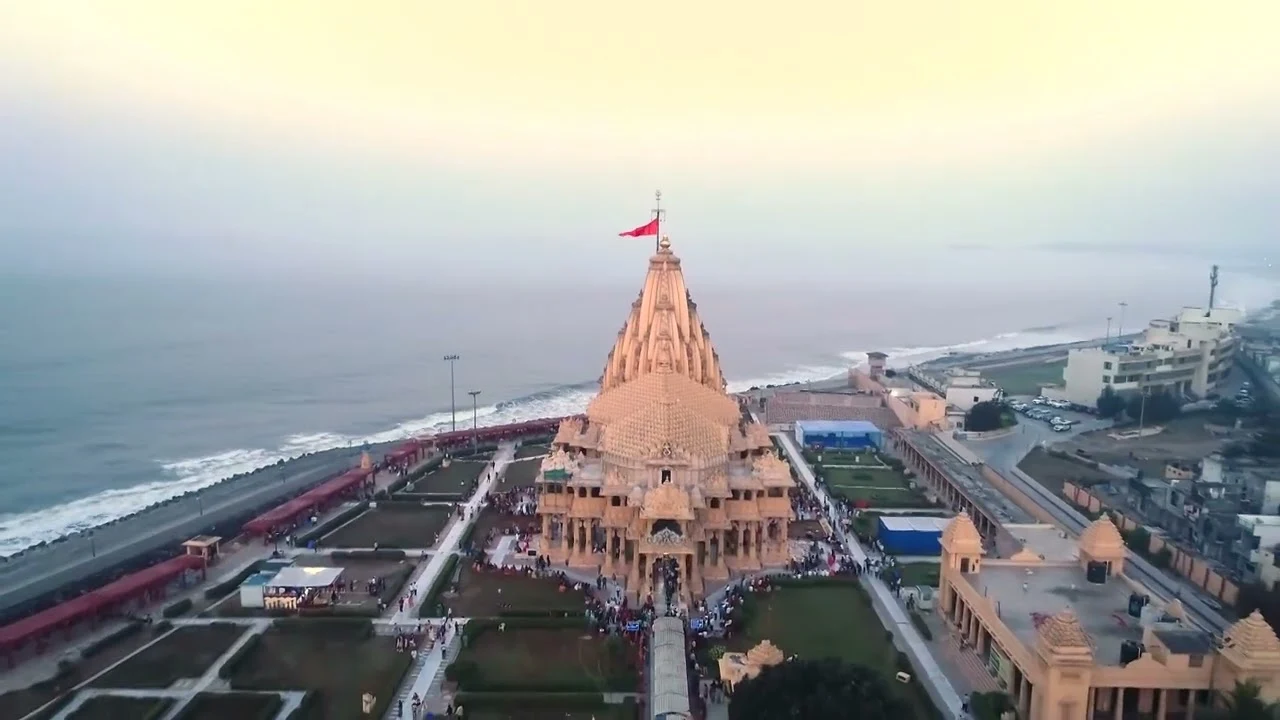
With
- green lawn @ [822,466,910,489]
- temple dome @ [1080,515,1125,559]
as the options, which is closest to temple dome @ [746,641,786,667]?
temple dome @ [1080,515,1125,559]

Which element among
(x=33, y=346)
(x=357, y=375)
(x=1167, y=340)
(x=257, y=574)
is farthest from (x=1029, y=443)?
(x=33, y=346)

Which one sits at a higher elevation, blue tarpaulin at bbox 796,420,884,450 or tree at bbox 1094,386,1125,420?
tree at bbox 1094,386,1125,420

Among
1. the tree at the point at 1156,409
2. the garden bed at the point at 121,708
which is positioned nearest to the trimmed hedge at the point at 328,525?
the garden bed at the point at 121,708

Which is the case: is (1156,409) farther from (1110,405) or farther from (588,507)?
(588,507)

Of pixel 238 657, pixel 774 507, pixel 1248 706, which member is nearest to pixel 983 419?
pixel 774 507

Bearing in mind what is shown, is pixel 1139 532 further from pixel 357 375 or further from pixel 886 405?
pixel 357 375

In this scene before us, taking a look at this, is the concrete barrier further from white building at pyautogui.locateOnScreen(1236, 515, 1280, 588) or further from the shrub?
white building at pyautogui.locateOnScreen(1236, 515, 1280, 588)
